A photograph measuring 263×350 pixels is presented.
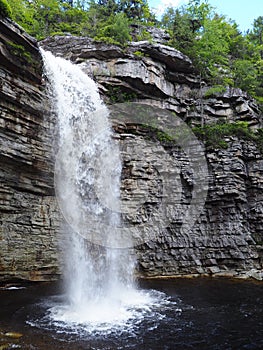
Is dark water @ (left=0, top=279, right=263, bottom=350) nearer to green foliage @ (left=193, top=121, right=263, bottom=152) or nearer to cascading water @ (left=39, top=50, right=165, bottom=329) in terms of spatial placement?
cascading water @ (left=39, top=50, right=165, bottom=329)

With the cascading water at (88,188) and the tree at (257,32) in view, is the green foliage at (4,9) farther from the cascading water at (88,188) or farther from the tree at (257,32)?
the tree at (257,32)

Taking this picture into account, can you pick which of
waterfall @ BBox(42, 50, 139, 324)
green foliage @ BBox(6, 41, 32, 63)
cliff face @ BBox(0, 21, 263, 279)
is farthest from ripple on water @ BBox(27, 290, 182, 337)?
green foliage @ BBox(6, 41, 32, 63)

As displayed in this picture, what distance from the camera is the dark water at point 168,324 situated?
7.26m

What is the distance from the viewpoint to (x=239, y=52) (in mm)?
29375

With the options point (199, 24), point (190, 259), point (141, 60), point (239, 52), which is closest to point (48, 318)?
point (190, 259)

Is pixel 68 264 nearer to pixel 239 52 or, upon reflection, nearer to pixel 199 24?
pixel 199 24

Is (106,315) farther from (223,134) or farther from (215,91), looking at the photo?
(215,91)

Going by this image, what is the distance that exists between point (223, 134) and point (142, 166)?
590 cm

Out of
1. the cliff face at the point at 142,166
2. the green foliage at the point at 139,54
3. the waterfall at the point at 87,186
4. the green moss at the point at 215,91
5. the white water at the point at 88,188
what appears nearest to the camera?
the white water at the point at 88,188

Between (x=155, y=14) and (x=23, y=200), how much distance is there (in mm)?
28271

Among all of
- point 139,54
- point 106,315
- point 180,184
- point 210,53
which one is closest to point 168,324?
point 106,315

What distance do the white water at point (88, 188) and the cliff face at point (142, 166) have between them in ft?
2.56

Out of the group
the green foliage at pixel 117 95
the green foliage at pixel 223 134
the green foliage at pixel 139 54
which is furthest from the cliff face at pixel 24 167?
the green foliage at pixel 223 134

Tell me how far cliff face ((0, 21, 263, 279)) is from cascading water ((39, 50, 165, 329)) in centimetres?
79
